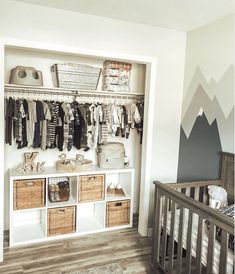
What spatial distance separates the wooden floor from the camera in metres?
2.45

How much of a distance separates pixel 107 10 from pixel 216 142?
1.70 meters

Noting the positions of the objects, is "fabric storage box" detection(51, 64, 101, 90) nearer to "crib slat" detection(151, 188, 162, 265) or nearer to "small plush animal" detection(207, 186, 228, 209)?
"crib slat" detection(151, 188, 162, 265)

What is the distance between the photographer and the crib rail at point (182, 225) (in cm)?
170

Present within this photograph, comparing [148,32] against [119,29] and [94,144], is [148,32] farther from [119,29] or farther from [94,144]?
[94,144]

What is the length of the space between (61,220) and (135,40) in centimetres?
214

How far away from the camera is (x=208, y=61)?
9.20ft

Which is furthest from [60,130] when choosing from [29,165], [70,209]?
[70,209]

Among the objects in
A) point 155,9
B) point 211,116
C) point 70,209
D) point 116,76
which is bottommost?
point 70,209

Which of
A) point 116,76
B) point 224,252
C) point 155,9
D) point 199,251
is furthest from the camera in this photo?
point 116,76

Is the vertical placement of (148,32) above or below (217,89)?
above

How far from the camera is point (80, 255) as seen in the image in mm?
2660

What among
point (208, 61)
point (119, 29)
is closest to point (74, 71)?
point (119, 29)

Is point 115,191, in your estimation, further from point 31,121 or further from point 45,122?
point 31,121

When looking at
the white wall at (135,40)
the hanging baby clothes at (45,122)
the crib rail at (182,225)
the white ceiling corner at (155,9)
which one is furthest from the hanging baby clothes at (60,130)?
the crib rail at (182,225)
